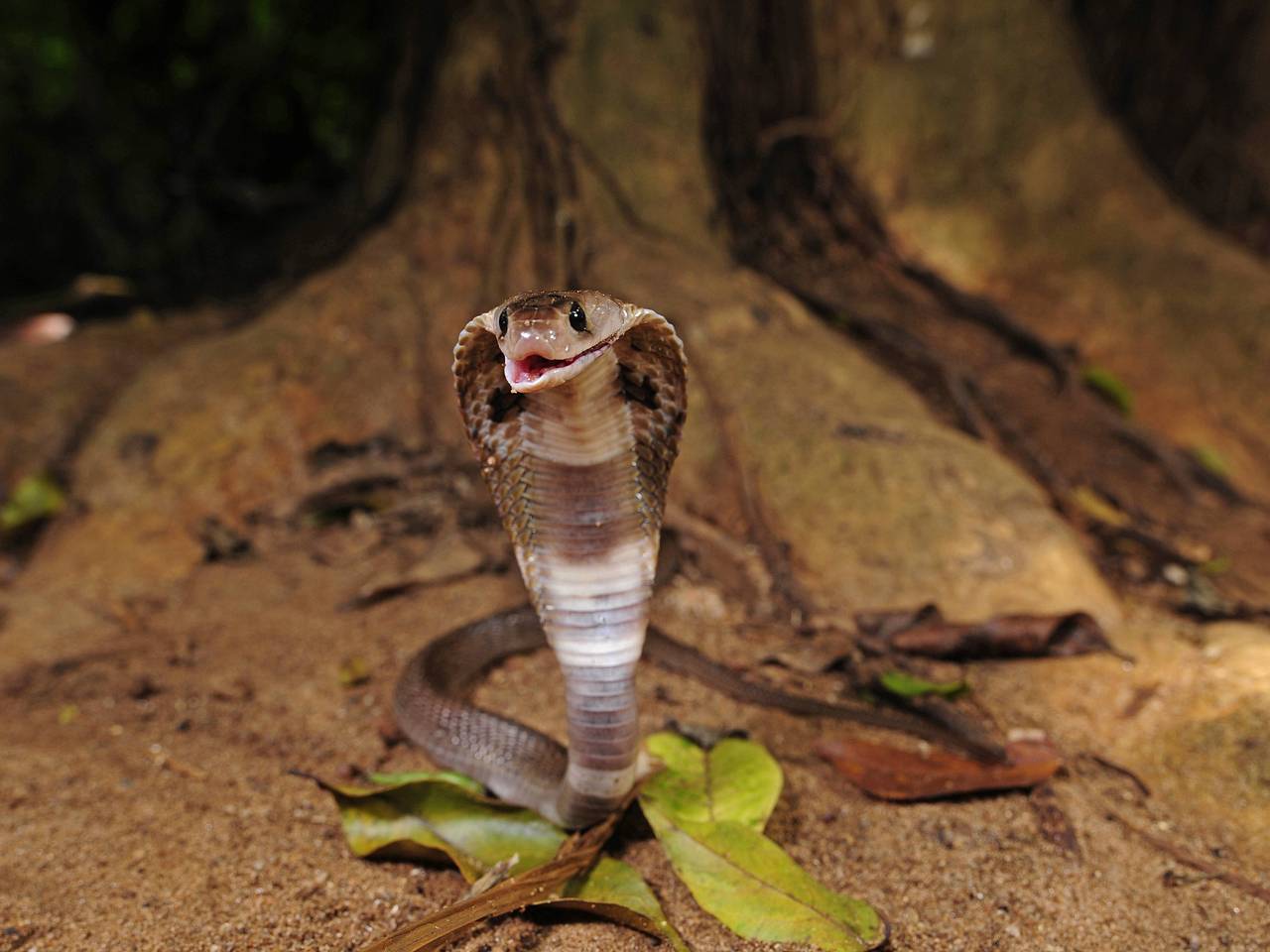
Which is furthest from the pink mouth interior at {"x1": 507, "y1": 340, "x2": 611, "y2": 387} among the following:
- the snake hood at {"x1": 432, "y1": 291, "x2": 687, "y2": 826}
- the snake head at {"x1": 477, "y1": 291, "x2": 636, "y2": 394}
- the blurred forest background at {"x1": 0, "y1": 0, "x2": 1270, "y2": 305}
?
the blurred forest background at {"x1": 0, "y1": 0, "x2": 1270, "y2": 305}

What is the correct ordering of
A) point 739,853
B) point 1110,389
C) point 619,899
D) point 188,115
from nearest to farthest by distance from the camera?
point 619,899 < point 739,853 < point 1110,389 < point 188,115

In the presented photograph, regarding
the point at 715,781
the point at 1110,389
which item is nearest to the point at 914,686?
the point at 715,781

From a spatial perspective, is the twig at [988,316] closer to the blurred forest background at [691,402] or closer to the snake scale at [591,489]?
the blurred forest background at [691,402]

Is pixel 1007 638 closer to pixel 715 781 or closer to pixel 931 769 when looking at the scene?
pixel 931 769

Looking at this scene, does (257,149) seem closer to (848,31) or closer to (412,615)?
(848,31)

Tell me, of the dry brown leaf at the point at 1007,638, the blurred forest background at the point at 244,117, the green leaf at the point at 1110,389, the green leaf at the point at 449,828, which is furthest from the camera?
the blurred forest background at the point at 244,117

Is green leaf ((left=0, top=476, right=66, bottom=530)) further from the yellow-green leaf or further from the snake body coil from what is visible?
the yellow-green leaf

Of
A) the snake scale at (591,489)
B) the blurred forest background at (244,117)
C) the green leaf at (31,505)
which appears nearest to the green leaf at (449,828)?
the snake scale at (591,489)

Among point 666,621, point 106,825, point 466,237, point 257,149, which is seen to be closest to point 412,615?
point 666,621
